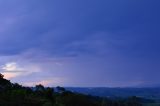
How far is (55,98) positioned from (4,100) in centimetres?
1931

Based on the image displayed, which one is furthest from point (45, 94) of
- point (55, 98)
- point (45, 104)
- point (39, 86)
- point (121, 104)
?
point (121, 104)

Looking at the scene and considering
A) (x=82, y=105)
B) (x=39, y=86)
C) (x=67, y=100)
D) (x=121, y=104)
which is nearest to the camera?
(x=67, y=100)

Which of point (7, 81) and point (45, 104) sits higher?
point (7, 81)

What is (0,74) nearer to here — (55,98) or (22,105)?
(55,98)

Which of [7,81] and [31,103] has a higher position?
[7,81]

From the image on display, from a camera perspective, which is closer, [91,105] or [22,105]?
[22,105]

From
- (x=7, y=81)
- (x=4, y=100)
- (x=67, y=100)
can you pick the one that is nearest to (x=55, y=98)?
(x=67, y=100)

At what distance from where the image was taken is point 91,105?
102 metres

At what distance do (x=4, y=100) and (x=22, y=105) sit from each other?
413cm

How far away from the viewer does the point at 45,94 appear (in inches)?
3812

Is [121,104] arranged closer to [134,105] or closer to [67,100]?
[134,105]

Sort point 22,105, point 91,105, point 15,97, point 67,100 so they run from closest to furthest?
1. point 22,105
2. point 15,97
3. point 67,100
4. point 91,105

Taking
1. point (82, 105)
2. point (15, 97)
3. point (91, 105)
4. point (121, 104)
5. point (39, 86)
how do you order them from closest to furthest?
point (15, 97) < point (82, 105) < point (91, 105) < point (39, 86) < point (121, 104)

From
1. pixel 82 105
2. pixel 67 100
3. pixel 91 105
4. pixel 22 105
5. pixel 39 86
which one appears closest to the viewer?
pixel 22 105
